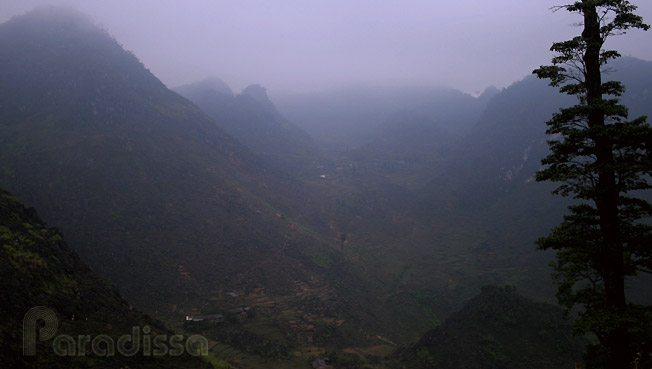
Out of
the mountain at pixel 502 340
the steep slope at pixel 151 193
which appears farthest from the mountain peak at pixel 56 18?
the mountain at pixel 502 340

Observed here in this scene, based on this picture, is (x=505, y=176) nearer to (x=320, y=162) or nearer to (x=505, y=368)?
(x=320, y=162)

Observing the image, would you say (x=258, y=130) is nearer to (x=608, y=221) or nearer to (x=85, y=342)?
(x=85, y=342)

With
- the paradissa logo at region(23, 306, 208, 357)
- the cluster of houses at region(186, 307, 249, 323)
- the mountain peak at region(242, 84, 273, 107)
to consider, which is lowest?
the cluster of houses at region(186, 307, 249, 323)

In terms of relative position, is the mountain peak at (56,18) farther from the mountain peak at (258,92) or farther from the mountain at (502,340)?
the mountain at (502,340)

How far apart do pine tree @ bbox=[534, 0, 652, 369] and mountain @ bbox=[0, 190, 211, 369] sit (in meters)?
14.7

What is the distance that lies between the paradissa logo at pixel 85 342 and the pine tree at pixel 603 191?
14.9 meters

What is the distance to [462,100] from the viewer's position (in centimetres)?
18100

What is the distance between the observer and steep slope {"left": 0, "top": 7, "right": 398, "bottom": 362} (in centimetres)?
3409

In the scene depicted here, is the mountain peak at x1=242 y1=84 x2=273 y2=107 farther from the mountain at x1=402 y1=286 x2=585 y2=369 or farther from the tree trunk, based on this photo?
the tree trunk

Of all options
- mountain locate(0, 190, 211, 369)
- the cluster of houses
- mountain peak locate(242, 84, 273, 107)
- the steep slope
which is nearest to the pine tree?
mountain locate(0, 190, 211, 369)

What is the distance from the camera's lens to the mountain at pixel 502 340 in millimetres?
20625

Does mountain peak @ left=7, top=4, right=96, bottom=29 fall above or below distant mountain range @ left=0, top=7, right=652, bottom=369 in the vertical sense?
above

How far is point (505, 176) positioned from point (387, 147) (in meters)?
51.8

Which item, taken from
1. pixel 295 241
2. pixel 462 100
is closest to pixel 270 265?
pixel 295 241
